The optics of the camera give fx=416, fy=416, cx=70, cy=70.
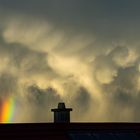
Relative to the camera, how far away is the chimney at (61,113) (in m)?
36.3
